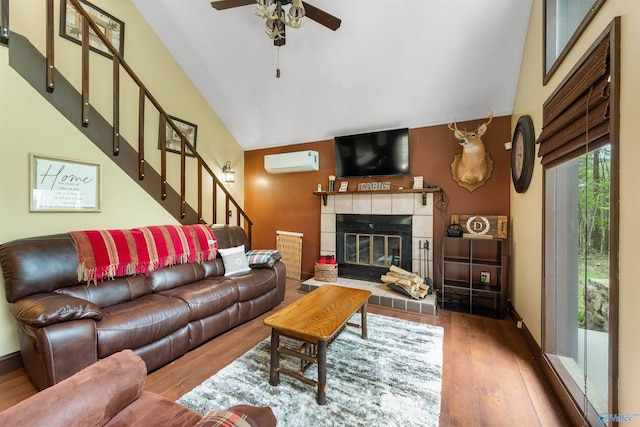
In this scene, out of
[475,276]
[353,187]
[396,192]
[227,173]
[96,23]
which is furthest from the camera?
Result: [227,173]

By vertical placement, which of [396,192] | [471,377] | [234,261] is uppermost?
[396,192]

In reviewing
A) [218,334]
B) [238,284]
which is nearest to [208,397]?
[218,334]

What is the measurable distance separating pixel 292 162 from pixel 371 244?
1934mm

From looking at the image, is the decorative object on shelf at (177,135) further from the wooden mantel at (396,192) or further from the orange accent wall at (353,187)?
the wooden mantel at (396,192)

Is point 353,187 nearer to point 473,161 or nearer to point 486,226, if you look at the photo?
point 473,161

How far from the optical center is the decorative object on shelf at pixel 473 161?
10.7 feet

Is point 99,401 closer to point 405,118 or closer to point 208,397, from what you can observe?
point 208,397

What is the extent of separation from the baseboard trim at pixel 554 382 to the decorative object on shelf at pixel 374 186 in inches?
88.8

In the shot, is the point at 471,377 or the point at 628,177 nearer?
the point at 628,177

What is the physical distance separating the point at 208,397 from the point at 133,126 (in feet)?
10.5

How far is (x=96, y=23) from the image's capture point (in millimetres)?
2887

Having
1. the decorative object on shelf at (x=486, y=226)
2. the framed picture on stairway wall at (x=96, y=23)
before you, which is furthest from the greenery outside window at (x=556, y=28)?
the framed picture on stairway wall at (x=96, y=23)


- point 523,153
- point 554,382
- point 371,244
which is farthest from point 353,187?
point 554,382

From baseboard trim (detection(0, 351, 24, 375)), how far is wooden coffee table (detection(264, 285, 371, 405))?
1.97 metres
